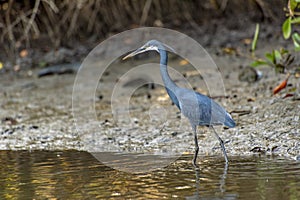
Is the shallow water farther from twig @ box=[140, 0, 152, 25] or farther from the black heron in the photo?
twig @ box=[140, 0, 152, 25]

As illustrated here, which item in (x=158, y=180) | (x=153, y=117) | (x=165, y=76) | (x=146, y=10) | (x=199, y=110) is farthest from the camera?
(x=146, y=10)

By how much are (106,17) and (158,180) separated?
751 centimetres

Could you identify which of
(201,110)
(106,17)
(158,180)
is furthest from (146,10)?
(158,180)

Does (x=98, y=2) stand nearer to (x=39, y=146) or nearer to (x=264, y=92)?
(x=264, y=92)

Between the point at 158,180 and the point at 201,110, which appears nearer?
the point at 158,180

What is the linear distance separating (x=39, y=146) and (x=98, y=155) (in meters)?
0.95

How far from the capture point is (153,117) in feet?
25.6

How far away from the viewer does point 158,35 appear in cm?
1174

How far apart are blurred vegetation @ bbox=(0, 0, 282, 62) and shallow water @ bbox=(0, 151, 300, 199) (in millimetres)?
6034

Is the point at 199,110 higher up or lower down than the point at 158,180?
higher up

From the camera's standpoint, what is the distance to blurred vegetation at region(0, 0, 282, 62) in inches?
454

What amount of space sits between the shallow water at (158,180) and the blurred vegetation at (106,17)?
603 cm

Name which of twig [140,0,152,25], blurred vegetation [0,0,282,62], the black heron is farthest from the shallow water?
blurred vegetation [0,0,282,62]

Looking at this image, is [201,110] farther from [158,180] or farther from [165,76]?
[158,180]
